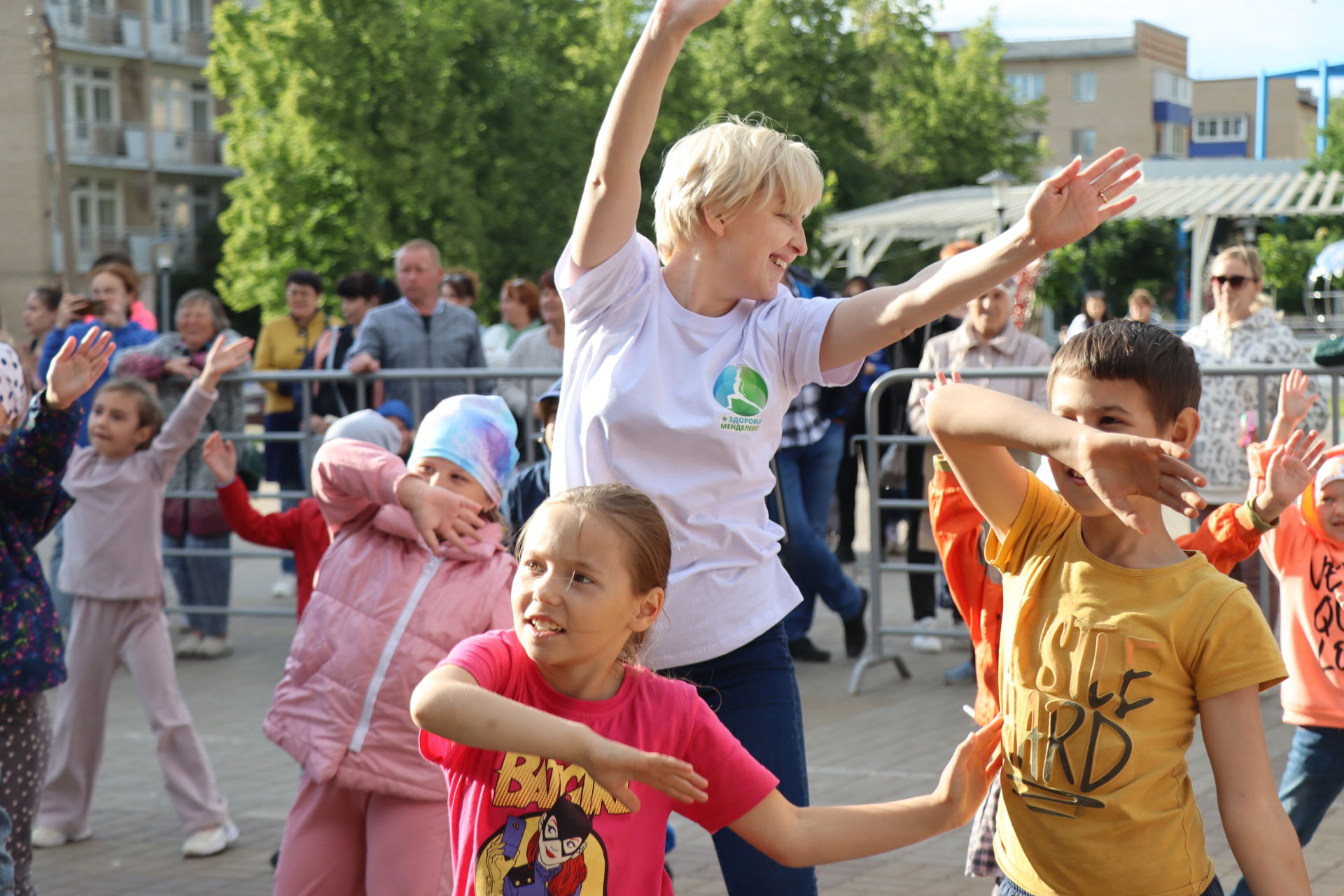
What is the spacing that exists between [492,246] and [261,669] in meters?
30.0

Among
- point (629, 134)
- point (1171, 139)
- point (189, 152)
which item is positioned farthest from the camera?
point (1171, 139)

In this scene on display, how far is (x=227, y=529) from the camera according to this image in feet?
30.2

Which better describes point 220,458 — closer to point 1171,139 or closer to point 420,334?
point 420,334

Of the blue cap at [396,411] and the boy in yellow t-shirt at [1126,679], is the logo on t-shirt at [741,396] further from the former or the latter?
the blue cap at [396,411]

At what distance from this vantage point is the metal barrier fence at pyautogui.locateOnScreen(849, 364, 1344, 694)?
7125mm

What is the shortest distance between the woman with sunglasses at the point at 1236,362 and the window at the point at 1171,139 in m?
89.0

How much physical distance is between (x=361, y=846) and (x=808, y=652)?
199 inches

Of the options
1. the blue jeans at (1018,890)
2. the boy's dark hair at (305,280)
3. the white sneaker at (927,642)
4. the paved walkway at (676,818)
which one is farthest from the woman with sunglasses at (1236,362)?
the boy's dark hair at (305,280)

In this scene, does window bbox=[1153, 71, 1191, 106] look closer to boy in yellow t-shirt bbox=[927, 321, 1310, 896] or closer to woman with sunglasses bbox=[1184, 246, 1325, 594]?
woman with sunglasses bbox=[1184, 246, 1325, 594]

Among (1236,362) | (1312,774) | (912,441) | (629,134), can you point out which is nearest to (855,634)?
(912,441)

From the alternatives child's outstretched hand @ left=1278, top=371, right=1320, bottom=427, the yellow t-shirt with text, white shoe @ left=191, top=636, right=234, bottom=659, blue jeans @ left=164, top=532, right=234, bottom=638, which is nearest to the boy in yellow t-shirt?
the yellow t-shirt with text

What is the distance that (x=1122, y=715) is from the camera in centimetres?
255

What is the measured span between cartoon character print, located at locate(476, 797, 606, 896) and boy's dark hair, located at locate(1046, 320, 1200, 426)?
1.11 meters

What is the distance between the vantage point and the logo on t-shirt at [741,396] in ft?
10.0
